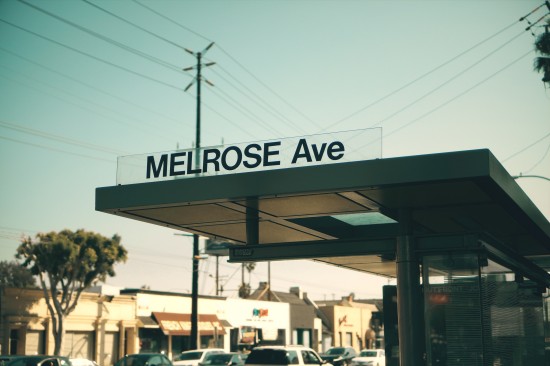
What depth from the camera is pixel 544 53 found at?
28.6 metres

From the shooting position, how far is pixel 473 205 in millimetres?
14250

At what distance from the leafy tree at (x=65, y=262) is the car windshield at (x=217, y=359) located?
36.9 feet

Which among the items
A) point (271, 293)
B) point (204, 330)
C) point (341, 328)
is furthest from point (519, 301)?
point (341, 328)

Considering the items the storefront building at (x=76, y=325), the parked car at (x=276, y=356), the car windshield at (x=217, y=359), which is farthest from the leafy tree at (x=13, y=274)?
the parked car at (x=276, y=356)

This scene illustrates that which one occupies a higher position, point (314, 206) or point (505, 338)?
point (314, 206)

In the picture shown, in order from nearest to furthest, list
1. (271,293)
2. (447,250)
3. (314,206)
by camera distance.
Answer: (447,250)
(314,206)
(271,293)

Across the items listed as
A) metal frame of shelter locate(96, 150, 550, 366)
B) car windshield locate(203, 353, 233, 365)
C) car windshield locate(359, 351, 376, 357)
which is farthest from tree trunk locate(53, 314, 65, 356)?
metal frame of shelter locate(96, 150, 550, 366)

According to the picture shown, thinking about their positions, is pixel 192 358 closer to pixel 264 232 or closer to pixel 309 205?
pixel 264 232

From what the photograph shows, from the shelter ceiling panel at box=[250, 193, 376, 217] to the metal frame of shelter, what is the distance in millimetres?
20

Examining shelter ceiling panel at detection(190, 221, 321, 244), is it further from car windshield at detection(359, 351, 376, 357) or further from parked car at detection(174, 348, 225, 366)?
car windshield at detection(359, 351, 376, 357)

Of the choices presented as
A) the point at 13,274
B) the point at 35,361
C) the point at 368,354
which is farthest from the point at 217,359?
the point at 13,274

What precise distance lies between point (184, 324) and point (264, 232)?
112 ft

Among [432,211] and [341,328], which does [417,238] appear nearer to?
[432,211]

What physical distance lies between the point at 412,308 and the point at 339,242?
2.09 m
